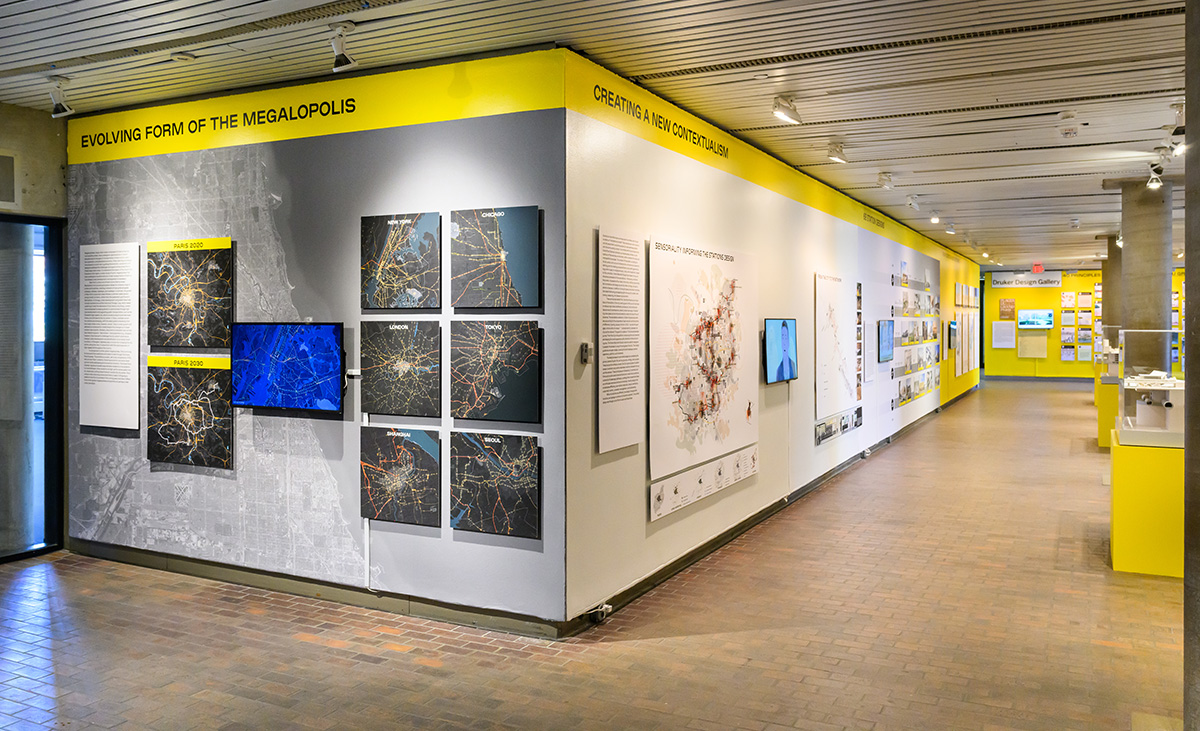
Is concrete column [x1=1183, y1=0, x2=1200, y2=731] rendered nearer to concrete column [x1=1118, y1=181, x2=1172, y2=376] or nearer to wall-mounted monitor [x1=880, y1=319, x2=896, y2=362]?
concrete column [x1=1118, y1=181, x2=1172, y2=376]

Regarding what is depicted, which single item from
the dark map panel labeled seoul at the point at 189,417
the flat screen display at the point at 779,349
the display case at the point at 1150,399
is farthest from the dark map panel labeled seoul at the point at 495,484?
the display case at the point at 1150,399

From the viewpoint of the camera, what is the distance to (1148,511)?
249 inches

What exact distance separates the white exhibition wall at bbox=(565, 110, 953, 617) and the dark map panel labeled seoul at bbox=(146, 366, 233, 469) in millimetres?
2646

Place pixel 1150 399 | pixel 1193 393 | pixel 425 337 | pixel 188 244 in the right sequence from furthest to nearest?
pixel 1150 399, pixel 188 244, pixel 425 337, pixel 1193 393

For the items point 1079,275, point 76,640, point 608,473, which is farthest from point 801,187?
point 1079,275

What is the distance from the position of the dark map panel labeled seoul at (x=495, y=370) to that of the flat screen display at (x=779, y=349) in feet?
11.1

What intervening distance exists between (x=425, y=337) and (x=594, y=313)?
1033 mm

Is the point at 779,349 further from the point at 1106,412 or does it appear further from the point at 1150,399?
the point at 1106,412

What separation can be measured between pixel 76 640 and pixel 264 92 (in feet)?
11.6

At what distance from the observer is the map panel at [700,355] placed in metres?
5.88

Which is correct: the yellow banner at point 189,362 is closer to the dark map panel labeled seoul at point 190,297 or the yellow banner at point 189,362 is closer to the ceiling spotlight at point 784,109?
the dark map panel labeled seoul at point 190,297

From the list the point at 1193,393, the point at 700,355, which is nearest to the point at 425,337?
the point at 700,355

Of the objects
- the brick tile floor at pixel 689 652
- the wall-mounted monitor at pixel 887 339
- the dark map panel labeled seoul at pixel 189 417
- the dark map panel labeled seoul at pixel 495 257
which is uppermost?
the dark map panel labeled seoul at pixel 495 257

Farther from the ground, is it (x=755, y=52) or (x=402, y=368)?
(x=755, y=52)
